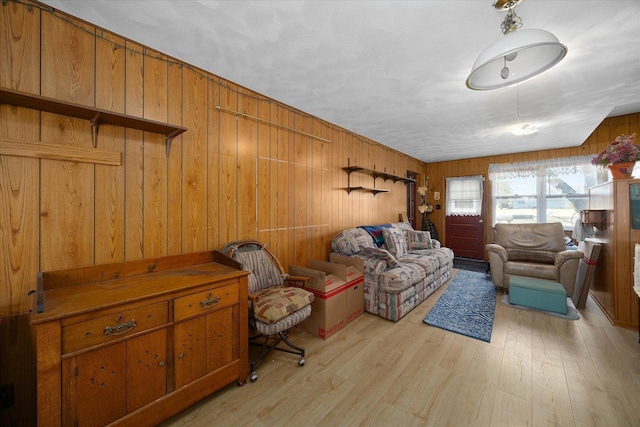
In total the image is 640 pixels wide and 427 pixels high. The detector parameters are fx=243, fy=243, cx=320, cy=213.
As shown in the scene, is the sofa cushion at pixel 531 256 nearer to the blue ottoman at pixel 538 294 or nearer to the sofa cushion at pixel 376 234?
the blue ottoman at pixel 538 294

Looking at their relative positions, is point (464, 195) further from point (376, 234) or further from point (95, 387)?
→ point (95, 387)

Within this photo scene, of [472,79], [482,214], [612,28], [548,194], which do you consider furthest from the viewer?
[482,214]

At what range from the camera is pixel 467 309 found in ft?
9.74

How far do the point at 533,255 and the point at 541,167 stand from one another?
8.51 feet

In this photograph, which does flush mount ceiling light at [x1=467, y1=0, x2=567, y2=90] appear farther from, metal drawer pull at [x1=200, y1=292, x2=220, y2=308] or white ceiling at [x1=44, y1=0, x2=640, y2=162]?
metal drawer pull at [x1=200, y1=292, x2=220, y2=308]

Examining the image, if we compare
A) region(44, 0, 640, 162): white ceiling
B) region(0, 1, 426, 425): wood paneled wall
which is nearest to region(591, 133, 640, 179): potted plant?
region(44, 0, 640, 162): white ceiling

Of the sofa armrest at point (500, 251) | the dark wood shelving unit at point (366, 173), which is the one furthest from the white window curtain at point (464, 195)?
the sofa armrest at point (500, 251)

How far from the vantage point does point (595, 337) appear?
2.32m

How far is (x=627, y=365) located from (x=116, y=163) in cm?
411

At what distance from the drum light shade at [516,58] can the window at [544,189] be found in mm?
4694

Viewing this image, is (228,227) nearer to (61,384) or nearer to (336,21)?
(61,384)

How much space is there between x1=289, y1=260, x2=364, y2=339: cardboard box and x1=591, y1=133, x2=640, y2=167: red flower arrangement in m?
2.93

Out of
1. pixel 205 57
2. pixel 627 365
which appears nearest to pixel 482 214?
pixel 627 365

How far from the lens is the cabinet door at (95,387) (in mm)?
1099
